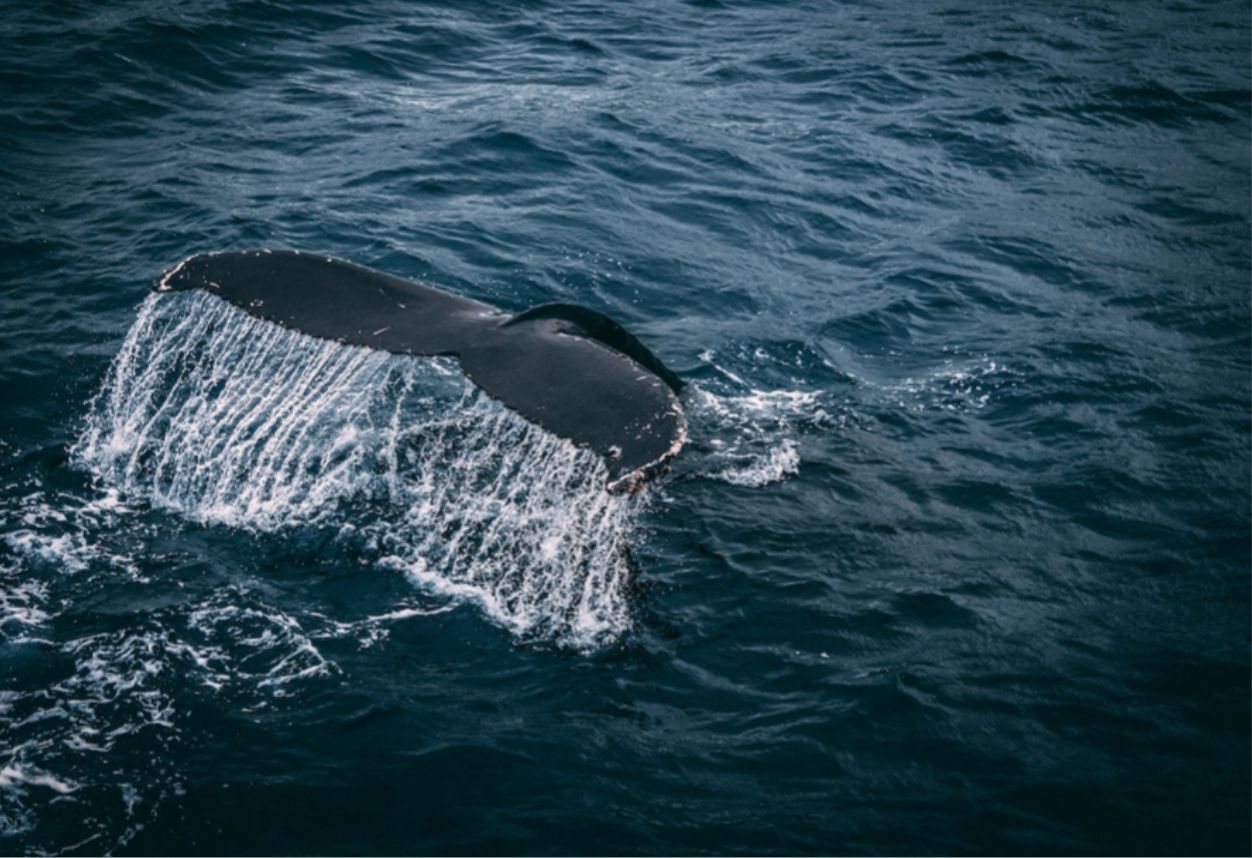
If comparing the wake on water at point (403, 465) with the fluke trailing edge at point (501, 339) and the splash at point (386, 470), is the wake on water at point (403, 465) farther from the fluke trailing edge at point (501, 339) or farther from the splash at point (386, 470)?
the fluke trailing edge at point (501, 339)

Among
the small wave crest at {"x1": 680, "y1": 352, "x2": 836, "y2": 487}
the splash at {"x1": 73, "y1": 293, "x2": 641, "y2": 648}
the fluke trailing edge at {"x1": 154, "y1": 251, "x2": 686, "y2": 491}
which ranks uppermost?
the fluke trailing edge at {"x1": 154, "y1": 251, "x2": 686, "y2": 491}

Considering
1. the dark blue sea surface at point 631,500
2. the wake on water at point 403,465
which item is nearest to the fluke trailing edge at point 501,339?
the wake on water at point 403,465

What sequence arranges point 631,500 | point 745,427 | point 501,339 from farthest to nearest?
1. point 745,427
2. point 631,500
3. point 501,339

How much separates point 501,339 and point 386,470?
209 cm

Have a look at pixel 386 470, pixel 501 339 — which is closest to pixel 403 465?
pixel 386 470

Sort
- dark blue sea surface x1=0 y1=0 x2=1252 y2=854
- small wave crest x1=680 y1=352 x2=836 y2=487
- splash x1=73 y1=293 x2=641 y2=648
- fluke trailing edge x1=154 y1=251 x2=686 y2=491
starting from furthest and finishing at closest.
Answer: small wave crest x1=680 y1=352 x2=836 y2=487 → splash x1=73 y1=293 x2=641 y2=648 → dark blue sea surface x1=0 y1=0 x2=1252 y2=854 → fluke trailing edge x1=154 y1=251 x2=686 y2=491

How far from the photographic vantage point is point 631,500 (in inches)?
268

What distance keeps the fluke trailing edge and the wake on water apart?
0.30 meters

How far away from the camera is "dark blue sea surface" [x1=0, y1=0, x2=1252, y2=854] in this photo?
4695 mm

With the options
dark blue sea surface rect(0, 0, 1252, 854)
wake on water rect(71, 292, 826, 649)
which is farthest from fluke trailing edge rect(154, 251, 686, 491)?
dark blue sea surface rect(0, 0, 1252, 854)

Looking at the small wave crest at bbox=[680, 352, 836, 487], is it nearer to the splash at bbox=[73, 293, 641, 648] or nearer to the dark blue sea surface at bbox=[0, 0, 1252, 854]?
the dark blue sea surface at bbox=[0, 0, 1252, 854]

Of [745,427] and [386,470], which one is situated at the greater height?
[745,427]

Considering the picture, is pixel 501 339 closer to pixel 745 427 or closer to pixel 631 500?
pixel 631 500

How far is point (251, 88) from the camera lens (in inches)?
584
